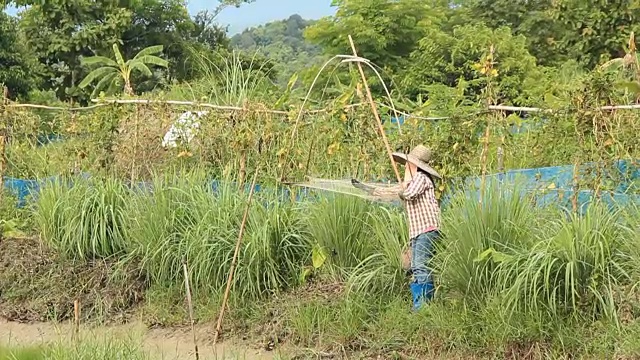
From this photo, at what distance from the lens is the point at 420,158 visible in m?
5.77

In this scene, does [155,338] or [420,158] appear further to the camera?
[155,338]

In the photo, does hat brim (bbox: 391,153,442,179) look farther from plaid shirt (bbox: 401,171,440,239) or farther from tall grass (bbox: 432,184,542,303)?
tall grass (bbox: 432,184,542,303)

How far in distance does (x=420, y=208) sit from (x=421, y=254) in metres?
0.32

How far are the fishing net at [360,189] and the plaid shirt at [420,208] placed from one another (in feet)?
0.35

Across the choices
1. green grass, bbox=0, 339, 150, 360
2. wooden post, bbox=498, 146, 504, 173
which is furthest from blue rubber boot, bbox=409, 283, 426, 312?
green grass, bbox=0, 339, 150, 360

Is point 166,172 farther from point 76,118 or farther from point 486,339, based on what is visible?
point 486,339

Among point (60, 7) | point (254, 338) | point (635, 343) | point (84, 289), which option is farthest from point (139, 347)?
point (60, 7)

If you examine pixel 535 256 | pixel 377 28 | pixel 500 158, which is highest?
pixel 377 28

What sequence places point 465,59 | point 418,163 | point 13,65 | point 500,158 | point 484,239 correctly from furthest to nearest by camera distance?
point 13,65, point 465,59, point 500,158, point 418,163, point 484,239

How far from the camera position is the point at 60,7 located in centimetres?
2175

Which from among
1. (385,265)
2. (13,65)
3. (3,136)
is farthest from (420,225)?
(13,65)

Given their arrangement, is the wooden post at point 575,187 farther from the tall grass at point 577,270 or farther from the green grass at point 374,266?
the tall grass at point 577,270

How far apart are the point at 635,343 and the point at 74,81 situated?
70.0ft

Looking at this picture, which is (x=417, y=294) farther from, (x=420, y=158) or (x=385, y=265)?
(x=420, y=158)
